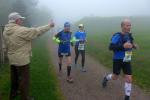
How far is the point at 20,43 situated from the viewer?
817 centimetres

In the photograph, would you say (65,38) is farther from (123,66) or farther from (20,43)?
(20,43)

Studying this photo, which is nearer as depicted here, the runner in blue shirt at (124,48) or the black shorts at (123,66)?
the runner in blue shirt at (124,48)

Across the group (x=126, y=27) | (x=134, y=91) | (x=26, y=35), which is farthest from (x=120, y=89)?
(x=26, y=35)

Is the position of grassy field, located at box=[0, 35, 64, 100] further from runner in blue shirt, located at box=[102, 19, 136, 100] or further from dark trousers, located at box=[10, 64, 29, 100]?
runner in blue shirt, located at box=[102, 19, 136, 100]

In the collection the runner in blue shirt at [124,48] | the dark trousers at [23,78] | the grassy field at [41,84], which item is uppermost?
the runner in blue shirt at [124,48]

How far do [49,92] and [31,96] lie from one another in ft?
2.42

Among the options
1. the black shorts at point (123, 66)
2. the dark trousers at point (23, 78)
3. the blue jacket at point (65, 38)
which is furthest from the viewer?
the blue jacket at point (65, 38)

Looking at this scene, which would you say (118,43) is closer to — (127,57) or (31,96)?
(127,57)

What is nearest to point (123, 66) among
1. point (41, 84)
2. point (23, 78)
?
point (23, 78)

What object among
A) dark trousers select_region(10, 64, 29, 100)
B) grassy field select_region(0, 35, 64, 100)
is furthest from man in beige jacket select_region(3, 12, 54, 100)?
grassy field select_region(0, 35, 64, 100)

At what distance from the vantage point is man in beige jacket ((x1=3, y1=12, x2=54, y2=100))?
8.11 meters

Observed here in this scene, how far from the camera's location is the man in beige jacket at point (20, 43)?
811cm

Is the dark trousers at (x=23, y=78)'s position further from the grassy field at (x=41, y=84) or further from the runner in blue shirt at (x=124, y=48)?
the runner in blue shirt at (x=124, y=48)

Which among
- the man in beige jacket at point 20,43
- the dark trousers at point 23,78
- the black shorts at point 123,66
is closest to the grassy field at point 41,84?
the dark trousers at point 23,78
